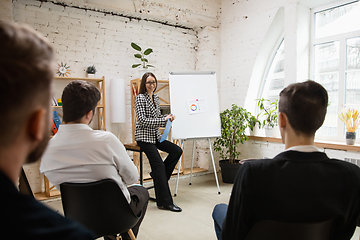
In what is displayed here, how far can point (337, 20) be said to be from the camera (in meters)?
3.75

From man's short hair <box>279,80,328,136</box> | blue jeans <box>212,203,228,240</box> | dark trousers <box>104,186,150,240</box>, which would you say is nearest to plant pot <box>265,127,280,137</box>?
dark trousers <box>104,186,150,240</box>

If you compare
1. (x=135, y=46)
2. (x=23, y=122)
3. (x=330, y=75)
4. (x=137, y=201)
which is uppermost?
(x=135, y=46)

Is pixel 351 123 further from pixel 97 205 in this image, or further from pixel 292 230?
pixel 97 205

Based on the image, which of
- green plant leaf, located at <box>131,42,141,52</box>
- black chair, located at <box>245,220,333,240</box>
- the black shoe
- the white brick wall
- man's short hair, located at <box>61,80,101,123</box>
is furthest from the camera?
green plant leaf, located at <box>131,42,141,52</box>

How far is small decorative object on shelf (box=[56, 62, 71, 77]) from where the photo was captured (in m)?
3.73

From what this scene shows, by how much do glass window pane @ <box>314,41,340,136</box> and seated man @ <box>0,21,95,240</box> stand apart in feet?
13.3

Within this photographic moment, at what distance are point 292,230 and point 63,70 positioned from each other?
3.67m

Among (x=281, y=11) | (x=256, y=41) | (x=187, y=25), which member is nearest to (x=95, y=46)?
(x=187, y=25)

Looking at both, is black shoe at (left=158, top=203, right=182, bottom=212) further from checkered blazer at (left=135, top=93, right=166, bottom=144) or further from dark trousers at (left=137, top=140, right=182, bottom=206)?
checkered blazer at (left=135, top=93, right=166, bottom=144)

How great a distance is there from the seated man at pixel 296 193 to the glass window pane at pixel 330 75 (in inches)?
122

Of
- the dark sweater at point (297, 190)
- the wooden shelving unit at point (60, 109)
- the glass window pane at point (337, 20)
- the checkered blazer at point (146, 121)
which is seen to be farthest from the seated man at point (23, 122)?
the glass window pane at point (337, 20)

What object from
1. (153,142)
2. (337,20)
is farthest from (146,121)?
(337,20)

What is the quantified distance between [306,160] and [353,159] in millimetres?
2766

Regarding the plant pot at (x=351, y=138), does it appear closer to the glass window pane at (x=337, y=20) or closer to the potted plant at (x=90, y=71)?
the glass window pane at (x=337, y=20)
